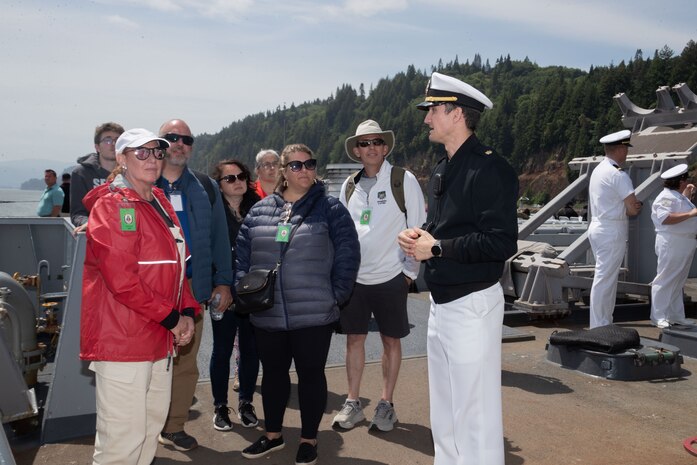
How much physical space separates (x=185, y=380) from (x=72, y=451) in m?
0.78

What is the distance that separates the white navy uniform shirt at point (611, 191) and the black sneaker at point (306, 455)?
170 inches

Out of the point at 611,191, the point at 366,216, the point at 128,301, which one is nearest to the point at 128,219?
the point at 128,301

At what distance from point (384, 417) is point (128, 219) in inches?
91.8

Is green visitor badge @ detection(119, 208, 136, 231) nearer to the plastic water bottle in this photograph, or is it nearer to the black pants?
the black pants

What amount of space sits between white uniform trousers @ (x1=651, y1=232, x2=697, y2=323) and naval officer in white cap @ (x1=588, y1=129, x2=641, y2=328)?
98cm

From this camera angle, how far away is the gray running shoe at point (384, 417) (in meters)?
4.34

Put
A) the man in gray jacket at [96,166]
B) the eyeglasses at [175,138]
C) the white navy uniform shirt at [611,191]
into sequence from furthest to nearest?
the white navy uniform shirt at [611,191]
the man in gray jacket at [96,166]
the eyeglasses at [175,138]

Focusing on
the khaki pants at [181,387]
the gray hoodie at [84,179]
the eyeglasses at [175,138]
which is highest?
the eyeglasses at [175,138]

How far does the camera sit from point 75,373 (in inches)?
160

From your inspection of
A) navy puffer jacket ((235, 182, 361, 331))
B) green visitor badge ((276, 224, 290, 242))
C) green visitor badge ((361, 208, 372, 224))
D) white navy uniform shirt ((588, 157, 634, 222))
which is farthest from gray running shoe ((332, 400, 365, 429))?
white navy uniform shirt ((588, 157, 634, 222))

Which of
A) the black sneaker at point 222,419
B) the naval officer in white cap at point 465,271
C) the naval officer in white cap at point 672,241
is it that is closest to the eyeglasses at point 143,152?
the naval officer in white cap at point 465,271

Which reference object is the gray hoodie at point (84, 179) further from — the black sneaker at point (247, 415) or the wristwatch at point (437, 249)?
the wristwatch at point (437, 249)

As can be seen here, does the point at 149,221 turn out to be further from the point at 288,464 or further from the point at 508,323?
the point at 508,323

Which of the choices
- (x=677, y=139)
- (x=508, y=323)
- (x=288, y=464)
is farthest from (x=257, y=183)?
(x=677, y=139)
